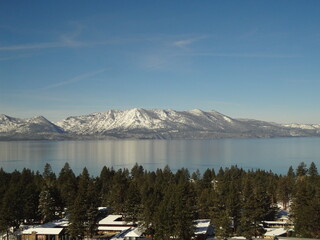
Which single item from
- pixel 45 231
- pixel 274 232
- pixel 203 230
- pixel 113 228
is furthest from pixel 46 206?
pixel 274 232

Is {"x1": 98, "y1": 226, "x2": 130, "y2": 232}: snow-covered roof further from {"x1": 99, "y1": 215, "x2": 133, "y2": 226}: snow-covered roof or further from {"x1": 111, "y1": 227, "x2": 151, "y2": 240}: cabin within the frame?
{"x1": 111, "y1": 227, "x2": 151, "y2": 240}: cabin

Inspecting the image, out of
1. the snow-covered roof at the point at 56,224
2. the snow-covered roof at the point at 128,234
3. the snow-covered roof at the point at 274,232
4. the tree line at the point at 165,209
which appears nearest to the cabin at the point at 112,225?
the tree line at the point at 165,209

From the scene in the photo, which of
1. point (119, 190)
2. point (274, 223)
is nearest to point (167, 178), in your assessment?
point (119, 190)

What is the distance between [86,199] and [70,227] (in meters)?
3.53

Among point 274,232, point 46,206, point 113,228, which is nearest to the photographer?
point 274,232

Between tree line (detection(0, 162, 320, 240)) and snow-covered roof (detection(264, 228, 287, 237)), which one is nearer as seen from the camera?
tree line (detection(0, 162, 320, 240))

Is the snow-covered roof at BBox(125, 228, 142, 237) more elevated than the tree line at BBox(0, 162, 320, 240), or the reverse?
the tree line at BBox(0, 162, 320, 240)

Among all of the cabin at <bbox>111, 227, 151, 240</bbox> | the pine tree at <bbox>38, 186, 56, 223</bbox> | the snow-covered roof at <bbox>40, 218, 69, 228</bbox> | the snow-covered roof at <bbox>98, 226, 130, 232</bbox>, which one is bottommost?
the snow-covered roof at <bbox>98, 226, 130, 232</bbox>

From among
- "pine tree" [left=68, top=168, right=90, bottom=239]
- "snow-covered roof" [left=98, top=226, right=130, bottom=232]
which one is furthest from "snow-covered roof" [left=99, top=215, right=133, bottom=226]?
"pine tree" [left=68, top=168, right=90, bottom=239]

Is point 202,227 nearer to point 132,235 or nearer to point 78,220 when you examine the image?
point 132,235

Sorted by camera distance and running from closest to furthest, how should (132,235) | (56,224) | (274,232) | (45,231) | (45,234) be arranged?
(132,235) < (45,234) < (45,231) < (274,232) < (56,224)

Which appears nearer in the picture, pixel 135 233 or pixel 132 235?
pixel 132 235

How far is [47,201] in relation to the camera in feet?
150

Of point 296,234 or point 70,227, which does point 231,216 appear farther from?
point 70,227
